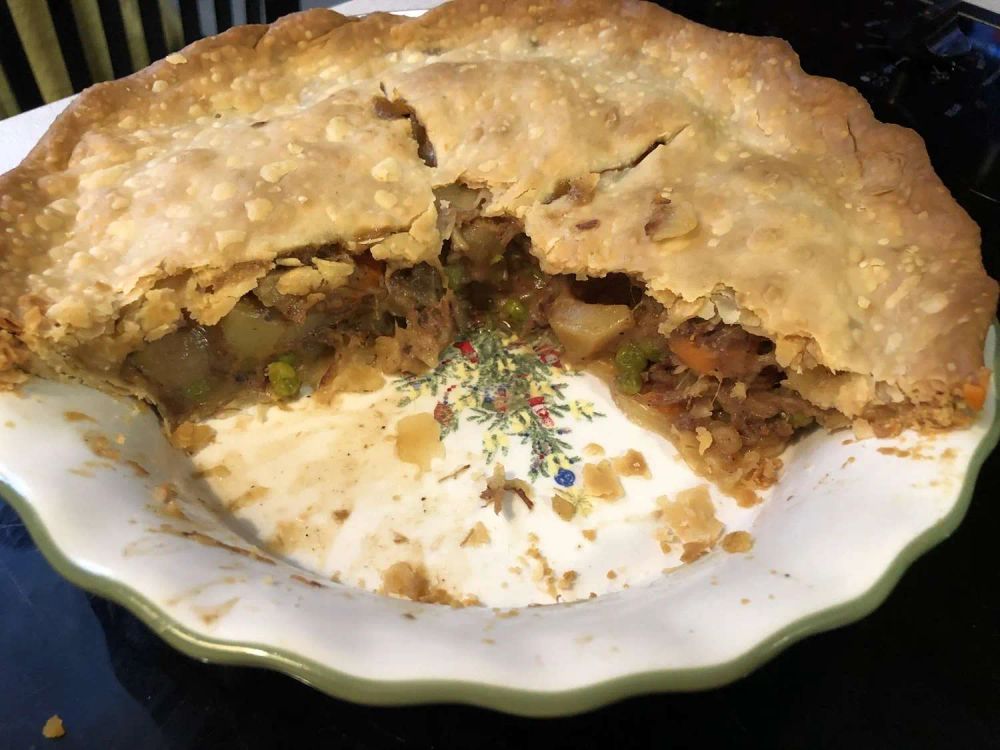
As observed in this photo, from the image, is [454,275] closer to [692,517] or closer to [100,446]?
[692,517]

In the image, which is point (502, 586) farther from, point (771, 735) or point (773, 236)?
point (773, 236)

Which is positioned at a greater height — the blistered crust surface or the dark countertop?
the blistered crust surface

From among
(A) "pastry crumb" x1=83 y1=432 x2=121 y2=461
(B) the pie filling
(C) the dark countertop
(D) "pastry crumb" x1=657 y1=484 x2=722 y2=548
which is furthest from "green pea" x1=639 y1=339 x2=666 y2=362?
(A) "pastry crumb" x1=83 y1=432 x2=121 y2=461

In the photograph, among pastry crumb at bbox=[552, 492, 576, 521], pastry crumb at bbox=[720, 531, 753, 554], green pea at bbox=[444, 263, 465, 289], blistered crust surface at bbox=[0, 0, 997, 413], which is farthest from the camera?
green pea at bbox=[444, 263, 465, 289]

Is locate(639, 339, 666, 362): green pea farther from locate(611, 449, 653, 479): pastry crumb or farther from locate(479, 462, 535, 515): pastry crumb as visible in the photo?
locate(479, 462, 535, 515): pastry crumb

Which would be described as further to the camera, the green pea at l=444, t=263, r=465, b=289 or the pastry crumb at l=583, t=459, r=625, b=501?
the green pea at l=444, t=263, r=465, b=289

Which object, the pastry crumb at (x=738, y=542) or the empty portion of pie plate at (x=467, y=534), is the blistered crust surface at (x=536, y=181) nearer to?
the empty portion of pie plate at (x=467, y=534)
